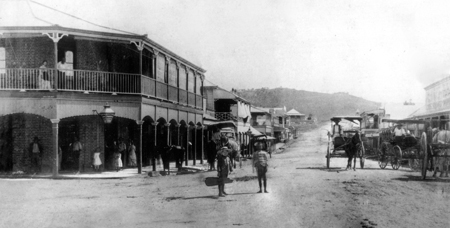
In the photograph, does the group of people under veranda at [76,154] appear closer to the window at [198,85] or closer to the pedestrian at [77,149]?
the pedestrian at [77,149]

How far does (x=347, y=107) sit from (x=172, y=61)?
515 ft

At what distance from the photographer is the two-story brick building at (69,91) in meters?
18.1

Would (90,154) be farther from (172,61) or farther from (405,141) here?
(405,141)

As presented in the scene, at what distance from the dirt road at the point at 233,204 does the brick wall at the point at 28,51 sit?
21.4 ft

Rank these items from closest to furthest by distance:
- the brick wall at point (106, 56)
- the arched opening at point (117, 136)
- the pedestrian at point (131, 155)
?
the brick wall at point (106, 56)
the arched opening at point (117, 136)
the pedestrian at point (131, 155)

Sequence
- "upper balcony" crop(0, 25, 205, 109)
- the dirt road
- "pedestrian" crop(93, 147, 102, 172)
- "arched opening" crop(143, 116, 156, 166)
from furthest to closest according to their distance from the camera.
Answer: "arched opening" crop(143, 116, 156, 166)
"pedestrian" crop(93, 147, 102, 172)
"upper balcony" crop(0, 25, 205, 109)
the dirt road

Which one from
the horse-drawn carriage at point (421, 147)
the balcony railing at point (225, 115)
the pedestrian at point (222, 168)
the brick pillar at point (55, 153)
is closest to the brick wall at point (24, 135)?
the brick pillar at point (55, 153)

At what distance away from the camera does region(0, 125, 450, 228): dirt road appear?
29.6 feet

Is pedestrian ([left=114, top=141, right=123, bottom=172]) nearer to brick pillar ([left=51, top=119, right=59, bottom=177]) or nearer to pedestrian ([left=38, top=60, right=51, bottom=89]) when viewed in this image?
brick pillar ([left=51, top=119, right=59, bottom=177])

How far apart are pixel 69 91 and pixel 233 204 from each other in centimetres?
1085

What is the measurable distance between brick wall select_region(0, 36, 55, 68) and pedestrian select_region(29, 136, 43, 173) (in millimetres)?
3545

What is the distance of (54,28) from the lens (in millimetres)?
17609

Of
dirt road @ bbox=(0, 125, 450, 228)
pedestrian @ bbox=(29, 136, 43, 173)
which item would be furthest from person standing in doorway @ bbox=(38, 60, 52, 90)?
dirt road @ bbox=(0, 125, 450, 228)

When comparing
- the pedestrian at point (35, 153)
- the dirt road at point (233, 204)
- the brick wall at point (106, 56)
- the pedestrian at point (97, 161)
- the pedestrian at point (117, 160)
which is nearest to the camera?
the dirt road at point (233, 204)
